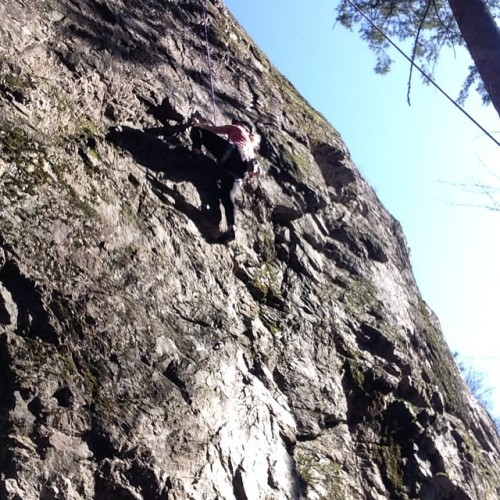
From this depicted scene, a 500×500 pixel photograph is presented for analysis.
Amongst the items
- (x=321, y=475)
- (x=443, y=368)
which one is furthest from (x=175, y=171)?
(x=443, y=368)

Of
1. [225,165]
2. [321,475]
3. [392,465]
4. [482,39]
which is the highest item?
[225,165]

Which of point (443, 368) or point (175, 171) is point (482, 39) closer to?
point (175, 171)

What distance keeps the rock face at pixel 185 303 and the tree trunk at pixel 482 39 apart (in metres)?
2.70

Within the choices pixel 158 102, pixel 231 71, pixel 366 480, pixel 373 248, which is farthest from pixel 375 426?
pixel 231 71

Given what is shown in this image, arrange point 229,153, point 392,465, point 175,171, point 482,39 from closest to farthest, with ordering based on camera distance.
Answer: point 482,39, point 392,465, point 175,171, point 229,153

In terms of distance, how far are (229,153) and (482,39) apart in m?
2.58

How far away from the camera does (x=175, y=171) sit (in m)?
7.25

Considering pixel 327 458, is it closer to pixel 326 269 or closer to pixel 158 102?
pixel 326 269

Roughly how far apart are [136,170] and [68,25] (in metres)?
1.85

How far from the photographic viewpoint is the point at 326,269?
27.1ft

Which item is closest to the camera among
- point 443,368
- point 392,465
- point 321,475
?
point 321,475

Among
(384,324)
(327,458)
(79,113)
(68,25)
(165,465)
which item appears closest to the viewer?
(165,465)

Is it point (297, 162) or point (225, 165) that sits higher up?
point (297, 162)

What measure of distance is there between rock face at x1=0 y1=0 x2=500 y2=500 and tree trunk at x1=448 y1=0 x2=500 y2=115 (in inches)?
106
